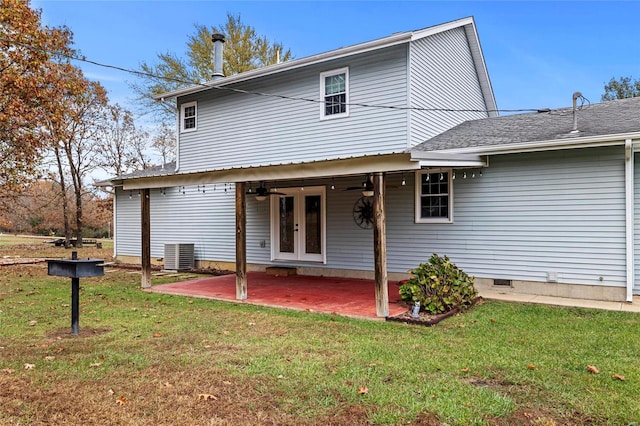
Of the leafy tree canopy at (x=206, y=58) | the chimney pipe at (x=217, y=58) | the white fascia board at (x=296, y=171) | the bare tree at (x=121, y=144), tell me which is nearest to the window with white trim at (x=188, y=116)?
the chimney pipe at (x=217, y=58)

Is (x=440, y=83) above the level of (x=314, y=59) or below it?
below

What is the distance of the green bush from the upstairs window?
4332 mm

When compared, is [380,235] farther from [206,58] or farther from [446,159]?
[206,58]

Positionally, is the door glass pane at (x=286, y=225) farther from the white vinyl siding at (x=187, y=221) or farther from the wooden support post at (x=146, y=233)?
the wooden support post at (x=146, y=233)

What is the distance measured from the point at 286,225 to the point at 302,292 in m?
3.03

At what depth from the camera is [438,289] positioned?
21.1 ft

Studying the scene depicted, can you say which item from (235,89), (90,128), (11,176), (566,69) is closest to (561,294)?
(235,89)

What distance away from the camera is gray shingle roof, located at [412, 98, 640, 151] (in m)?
7.20

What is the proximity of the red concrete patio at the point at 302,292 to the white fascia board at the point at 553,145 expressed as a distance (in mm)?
3023

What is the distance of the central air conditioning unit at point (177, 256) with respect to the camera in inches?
473

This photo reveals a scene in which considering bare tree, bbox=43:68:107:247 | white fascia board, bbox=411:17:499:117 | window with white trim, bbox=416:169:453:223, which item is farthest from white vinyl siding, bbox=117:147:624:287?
bare tree, bbox=43:68:107:247

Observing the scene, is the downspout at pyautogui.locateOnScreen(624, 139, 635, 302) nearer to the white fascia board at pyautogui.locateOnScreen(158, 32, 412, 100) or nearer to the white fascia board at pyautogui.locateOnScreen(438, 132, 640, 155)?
the white fascia board at pyautogui.locateOnScreen(438, 132, 640, 155)

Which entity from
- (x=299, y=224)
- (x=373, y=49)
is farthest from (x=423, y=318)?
(x=373, y=49)

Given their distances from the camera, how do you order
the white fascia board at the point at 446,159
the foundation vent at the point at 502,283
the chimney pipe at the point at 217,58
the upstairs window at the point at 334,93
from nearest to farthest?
the white fascia board at the point at 446,159
the foundation vent at the point at 502,283
the upstairs window at the point at 334,93
the chimney pipe at the point at 217,58
